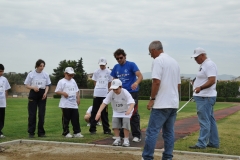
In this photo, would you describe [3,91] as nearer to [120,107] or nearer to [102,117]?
[102,117]

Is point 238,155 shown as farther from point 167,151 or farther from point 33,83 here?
point 33,83

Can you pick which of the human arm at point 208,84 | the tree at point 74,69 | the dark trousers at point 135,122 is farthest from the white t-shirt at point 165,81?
the tree at point 74,69

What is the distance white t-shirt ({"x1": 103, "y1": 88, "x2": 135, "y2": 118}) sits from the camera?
7.90 metres

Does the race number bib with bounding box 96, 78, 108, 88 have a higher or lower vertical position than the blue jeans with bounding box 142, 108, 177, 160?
higher

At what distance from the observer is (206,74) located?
7633mm

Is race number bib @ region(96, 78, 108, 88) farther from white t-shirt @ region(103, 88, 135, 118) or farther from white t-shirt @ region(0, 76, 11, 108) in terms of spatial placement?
white t-shirt @ region(0, 76, 11, 108)

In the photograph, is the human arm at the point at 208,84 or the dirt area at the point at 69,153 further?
the human arm at the point at 208,84

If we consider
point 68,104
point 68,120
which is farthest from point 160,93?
point 68,120

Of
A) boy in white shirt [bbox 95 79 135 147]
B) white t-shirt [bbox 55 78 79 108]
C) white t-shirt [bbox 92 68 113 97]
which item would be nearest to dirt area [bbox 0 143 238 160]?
boy in white shirt [bbox 95 79 135 147]

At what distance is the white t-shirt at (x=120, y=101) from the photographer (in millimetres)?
7899

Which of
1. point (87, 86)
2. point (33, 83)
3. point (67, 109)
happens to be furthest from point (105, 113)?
point (87, 86)

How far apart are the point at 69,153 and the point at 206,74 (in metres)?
3.07

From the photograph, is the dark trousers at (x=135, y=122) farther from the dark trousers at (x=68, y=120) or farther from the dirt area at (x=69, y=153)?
the dark trousers at (x=68, y=120)

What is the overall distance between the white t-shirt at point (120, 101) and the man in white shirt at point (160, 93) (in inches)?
75.6
